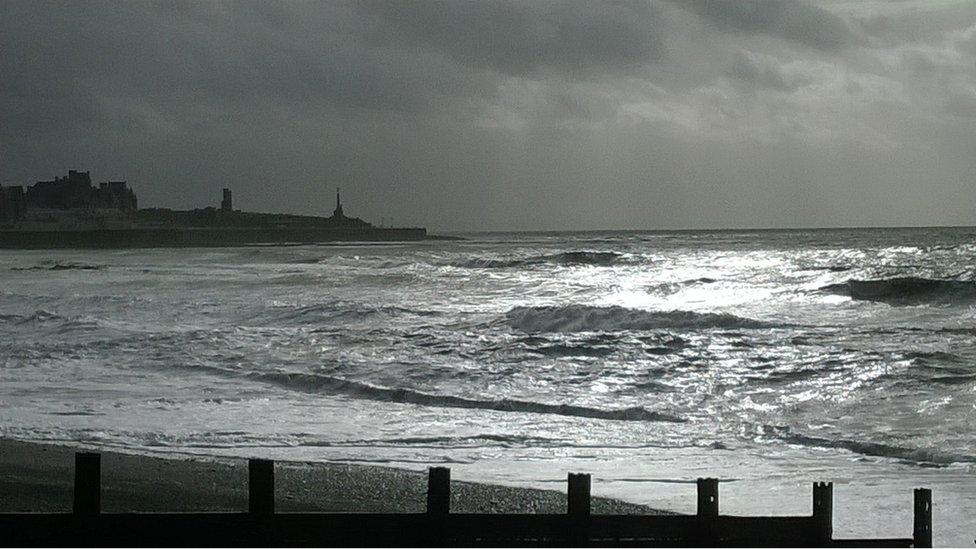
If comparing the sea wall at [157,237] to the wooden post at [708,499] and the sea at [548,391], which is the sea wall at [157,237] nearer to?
the sea at [548,391]

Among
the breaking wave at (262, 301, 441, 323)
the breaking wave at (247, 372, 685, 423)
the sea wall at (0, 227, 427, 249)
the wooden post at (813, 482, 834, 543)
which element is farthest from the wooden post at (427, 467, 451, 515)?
the sea wall at (0, 227, 427, 249)

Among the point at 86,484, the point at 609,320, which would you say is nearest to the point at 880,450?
the point at 86,484

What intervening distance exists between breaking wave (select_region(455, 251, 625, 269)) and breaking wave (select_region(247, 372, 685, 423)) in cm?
3826

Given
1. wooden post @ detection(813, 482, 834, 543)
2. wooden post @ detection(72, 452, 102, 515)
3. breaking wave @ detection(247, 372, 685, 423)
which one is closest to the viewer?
wooden post @ detection(813, 482, 834, 543)

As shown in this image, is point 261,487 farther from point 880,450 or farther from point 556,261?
point 556,261

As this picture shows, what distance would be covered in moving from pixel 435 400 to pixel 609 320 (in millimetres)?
11064

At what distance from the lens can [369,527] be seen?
4809mm

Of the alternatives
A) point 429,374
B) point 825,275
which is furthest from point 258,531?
point 825,275

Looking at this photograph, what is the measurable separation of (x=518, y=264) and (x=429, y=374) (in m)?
39.9

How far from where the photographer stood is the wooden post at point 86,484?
4.79 metres

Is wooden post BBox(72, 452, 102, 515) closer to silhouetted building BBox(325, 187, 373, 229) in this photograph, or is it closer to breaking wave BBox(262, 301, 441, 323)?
breaking wave BBox(262, 301, 441, 323)

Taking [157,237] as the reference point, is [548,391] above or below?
below

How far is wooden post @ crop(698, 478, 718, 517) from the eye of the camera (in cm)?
466

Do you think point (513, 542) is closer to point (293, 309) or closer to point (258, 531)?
point (258, 531)
